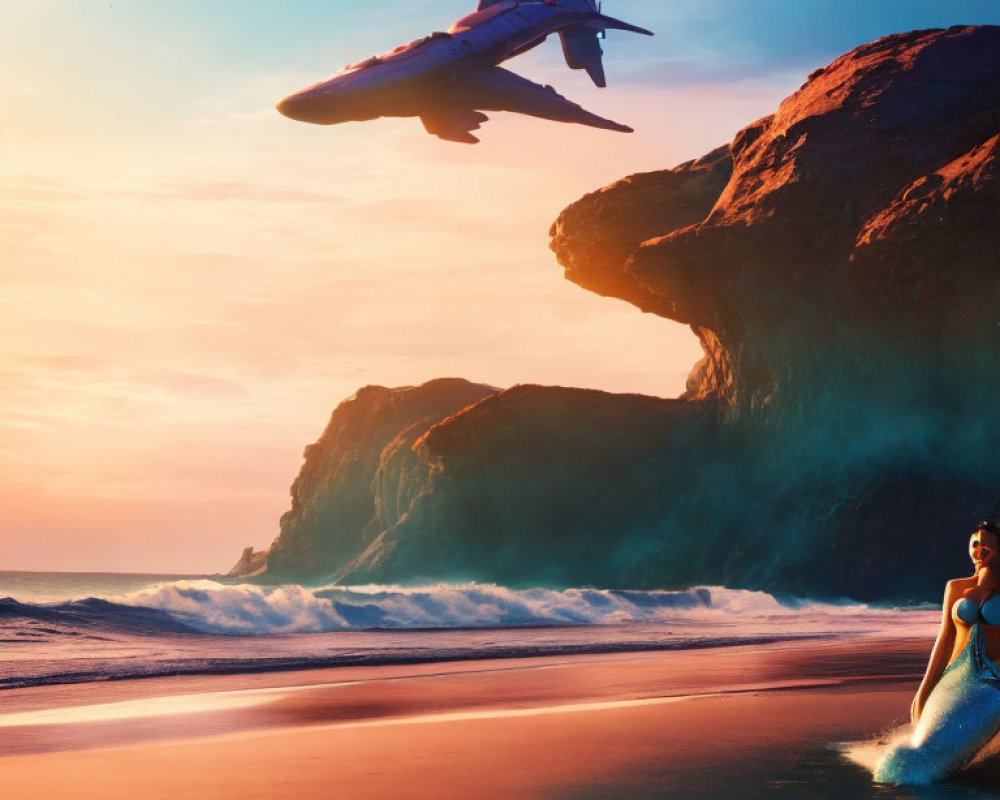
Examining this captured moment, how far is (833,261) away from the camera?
40.7m

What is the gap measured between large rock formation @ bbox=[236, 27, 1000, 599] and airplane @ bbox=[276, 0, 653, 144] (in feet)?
40.9

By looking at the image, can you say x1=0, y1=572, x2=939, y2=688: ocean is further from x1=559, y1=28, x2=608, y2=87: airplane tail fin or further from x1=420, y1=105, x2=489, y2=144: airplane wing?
x1=559, y1=28, x2=608, y2=87: airplane tail fin

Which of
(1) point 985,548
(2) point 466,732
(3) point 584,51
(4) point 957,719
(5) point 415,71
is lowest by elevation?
(2) point 466,732

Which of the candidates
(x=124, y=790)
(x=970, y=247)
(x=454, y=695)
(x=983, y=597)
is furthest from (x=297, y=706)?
(x=970, y=247)

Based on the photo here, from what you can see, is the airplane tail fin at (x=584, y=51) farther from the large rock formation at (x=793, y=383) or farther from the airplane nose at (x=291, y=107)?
the airplane nose at (x=291, y=107)

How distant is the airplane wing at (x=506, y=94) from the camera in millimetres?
27422

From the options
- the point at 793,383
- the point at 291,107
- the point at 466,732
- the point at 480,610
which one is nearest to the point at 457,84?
the point at 291,107

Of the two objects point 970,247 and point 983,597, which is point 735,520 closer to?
point 970,247

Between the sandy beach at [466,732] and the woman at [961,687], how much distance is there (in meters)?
0.29

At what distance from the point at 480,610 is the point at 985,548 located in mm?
27583

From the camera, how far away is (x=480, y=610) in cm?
3344

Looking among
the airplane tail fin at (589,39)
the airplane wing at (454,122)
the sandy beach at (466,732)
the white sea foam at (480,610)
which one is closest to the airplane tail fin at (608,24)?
the airplane tail fin at (589,39)

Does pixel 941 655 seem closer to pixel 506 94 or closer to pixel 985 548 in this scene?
pixel 985 548

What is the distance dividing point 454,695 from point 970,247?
28.6 metres
